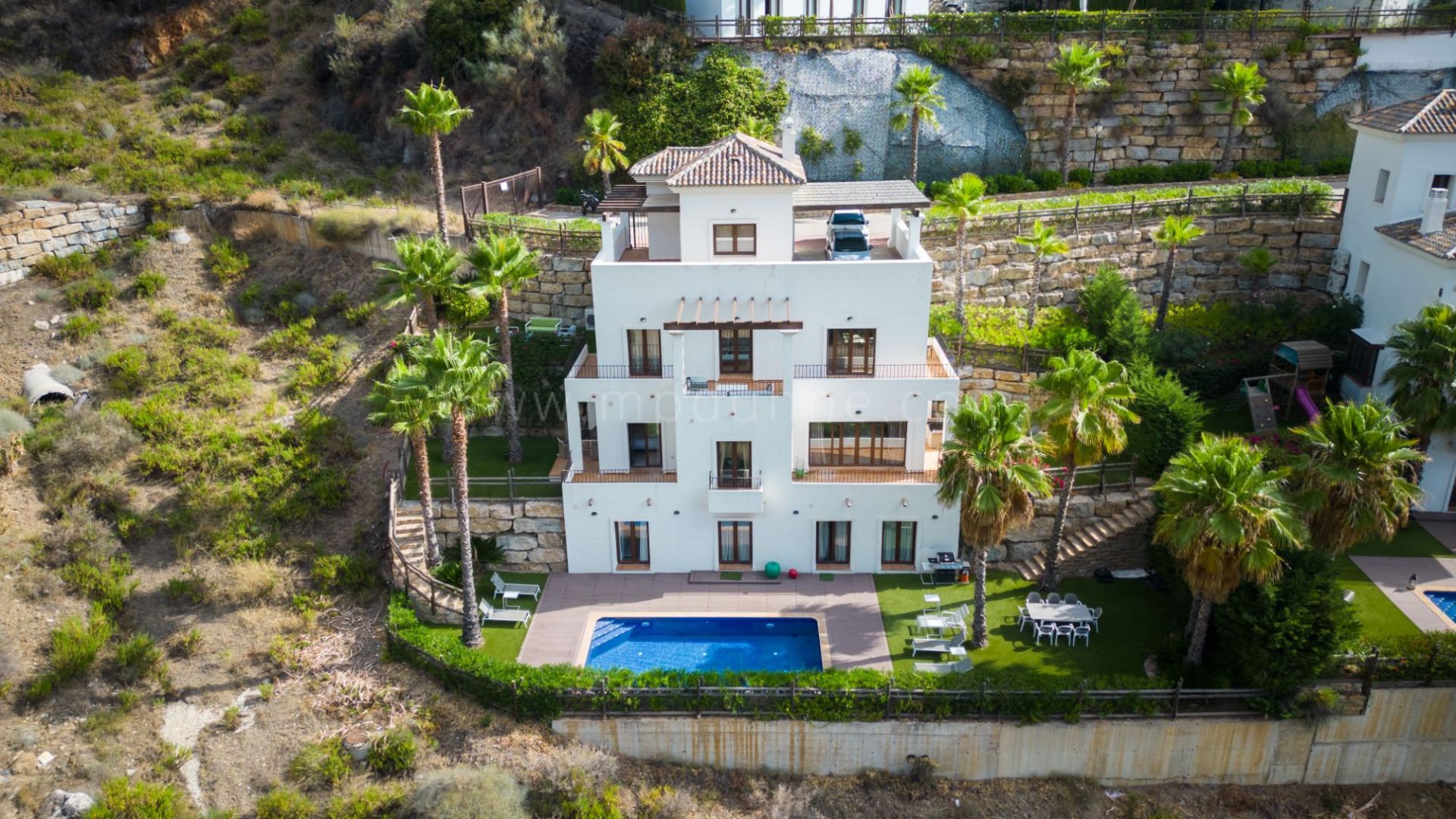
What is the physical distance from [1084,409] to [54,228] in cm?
3886

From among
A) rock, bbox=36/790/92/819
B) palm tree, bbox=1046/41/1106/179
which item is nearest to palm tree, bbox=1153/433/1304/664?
palm tree, bbox=1046/41/1106/179

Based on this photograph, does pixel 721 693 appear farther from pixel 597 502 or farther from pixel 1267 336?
pixel 1267 336

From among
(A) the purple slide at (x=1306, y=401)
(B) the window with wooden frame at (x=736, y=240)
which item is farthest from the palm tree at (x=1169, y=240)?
(B) the window with wooden frame at (x=736, y=240)

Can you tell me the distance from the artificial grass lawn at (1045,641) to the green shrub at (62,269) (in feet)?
107

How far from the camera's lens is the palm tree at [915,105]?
40.1 meters

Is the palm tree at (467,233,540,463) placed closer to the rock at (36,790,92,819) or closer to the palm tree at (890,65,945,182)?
the rock at (36,790,92,819)

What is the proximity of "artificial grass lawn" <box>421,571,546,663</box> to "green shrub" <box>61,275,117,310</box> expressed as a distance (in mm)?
20093

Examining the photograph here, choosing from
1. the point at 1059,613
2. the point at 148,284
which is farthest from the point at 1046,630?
the point at 148,284

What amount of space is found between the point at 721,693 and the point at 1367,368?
2429 cm

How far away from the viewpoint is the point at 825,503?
97.8ft

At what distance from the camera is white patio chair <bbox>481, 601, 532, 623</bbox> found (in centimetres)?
2823

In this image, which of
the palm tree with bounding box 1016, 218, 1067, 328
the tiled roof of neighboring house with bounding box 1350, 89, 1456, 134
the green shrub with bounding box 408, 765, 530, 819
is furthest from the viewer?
the palm tree with bounding box 1016, 218, 1067, 328

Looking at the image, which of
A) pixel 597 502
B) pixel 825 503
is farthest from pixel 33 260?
pixel 825 503

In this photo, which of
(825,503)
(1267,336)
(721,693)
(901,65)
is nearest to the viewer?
(721,693)
